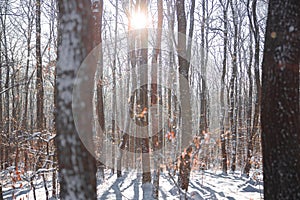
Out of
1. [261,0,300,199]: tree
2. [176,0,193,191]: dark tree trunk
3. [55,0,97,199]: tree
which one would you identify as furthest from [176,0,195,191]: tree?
[55,0,97,199]: tree

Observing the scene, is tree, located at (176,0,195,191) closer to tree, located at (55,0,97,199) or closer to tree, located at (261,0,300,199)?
tree, located at (261,0,300,199)

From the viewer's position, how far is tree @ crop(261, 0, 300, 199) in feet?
19.7

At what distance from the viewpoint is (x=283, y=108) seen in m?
6.10

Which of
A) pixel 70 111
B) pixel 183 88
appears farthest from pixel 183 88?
pixel 70 111

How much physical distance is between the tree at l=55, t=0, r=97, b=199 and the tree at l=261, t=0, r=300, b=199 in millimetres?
3262

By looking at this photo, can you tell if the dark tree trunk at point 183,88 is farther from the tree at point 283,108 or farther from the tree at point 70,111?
the tree at point 70,111

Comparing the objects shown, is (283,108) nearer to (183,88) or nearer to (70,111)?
(70,111)

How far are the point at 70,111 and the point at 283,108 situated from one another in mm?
3677

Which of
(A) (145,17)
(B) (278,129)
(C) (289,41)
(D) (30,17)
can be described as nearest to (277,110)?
(B) (278,129)

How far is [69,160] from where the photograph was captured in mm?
4297

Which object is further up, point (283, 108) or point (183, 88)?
point (183, 88)

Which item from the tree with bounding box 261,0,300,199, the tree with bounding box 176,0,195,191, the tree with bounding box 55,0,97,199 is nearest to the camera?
the tree with bounding box 55,0,97,199

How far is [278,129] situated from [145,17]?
9881mm

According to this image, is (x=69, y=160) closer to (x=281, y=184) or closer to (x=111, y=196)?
(x=281, y=184)
